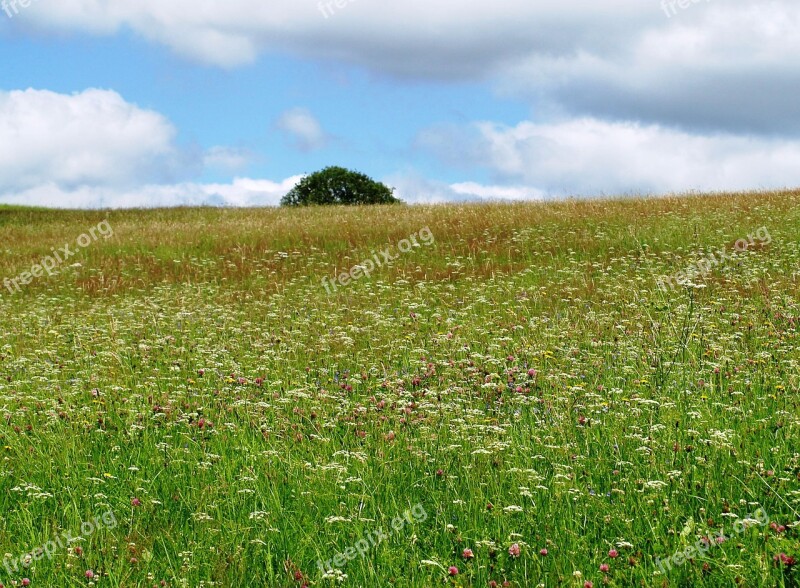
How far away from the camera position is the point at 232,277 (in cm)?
1659

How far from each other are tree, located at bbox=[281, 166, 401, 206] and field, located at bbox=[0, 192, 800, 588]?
34973 millimetres

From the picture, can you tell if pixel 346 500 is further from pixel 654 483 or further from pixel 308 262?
pixel 308 262

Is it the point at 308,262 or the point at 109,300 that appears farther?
the point at 308,262

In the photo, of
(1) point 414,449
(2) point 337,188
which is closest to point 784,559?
(1) point 414,449

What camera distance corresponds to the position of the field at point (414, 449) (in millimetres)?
3963

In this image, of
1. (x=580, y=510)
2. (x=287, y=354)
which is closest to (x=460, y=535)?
(x=580, y=510)

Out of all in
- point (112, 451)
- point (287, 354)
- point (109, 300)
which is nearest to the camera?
point (112, 451)

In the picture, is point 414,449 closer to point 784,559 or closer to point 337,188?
point 784,559

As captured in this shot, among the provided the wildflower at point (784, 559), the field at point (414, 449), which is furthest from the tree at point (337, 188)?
the wildflower at point (784, 559)

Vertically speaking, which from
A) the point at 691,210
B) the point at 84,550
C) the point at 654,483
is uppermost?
the point at 691,210

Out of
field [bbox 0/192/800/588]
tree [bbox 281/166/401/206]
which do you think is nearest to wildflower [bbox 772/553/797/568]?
field [bbox 0/192/800/588]

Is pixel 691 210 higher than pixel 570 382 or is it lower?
higher

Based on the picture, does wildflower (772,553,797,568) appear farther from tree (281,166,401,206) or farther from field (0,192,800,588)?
tree (281,166,401,206)

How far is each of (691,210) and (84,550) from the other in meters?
19.2
